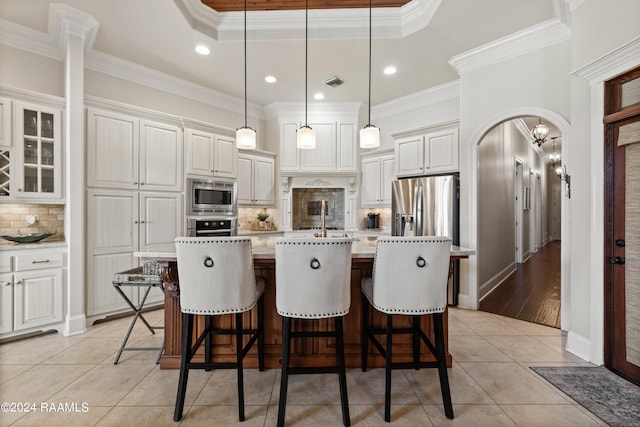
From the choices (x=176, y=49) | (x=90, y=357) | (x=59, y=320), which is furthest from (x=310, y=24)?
(x=59, y=320)

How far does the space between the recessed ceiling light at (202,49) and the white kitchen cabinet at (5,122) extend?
1.86m

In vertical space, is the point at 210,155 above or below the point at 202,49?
below

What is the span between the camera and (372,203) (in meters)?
5.05

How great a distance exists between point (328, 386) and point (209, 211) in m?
2.99

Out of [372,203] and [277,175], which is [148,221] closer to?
[277,175]

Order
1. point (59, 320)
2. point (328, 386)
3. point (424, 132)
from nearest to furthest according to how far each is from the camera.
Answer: point (328, 386) < point (59, 320) < point (424, 132)

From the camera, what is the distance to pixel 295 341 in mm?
2270

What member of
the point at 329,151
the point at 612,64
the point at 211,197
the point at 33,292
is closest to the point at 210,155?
the point at 211,197

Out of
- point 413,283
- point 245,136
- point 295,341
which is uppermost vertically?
point 245,136

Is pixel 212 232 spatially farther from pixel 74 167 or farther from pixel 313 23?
pixel 313 23

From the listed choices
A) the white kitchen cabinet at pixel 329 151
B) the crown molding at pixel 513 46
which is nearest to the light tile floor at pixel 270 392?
the crown molding at pixel 513 46

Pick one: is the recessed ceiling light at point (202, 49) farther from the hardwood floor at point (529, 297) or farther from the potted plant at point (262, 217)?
the hardwood floor at point (529, 297)

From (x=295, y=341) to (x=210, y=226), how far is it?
8.24 feet

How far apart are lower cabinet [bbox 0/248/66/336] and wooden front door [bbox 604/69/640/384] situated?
4849 millimetres
